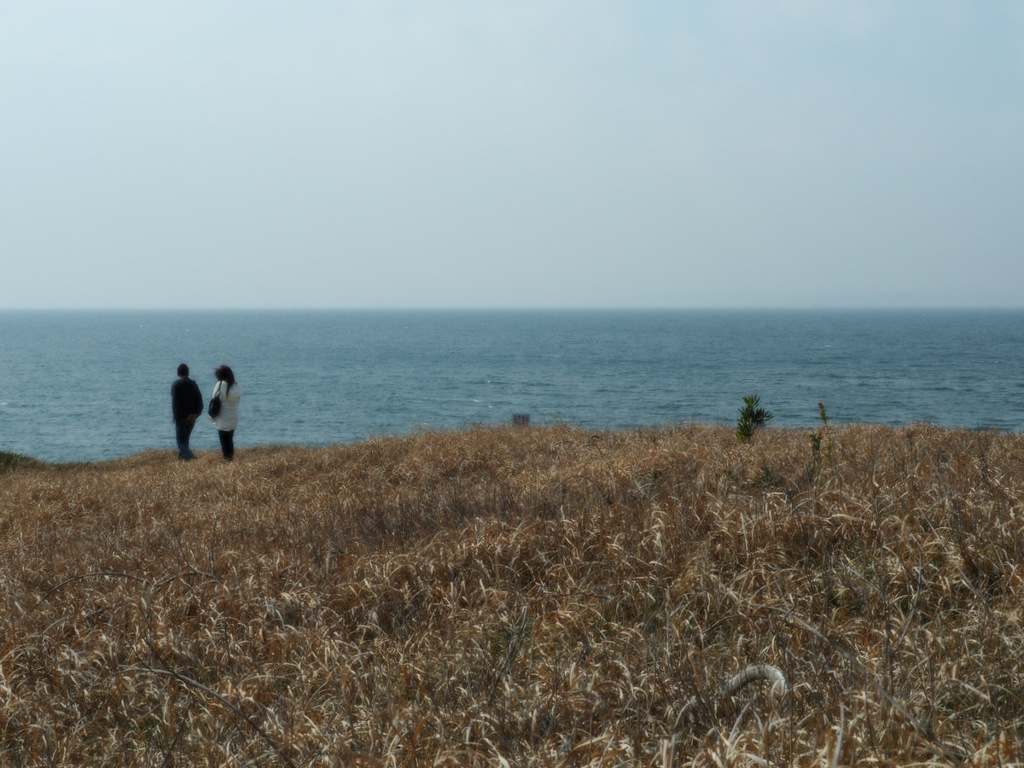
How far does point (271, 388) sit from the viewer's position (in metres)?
83.9


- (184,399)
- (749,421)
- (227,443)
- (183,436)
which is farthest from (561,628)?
(183,436)

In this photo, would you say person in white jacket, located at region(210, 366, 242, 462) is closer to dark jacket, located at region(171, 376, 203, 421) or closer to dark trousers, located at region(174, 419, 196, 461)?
dark jacket, located at region(171, 376, 203, 421)

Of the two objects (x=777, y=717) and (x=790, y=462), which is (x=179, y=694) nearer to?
(x=777, y=717)

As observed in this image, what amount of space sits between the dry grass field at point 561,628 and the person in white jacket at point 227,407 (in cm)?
710

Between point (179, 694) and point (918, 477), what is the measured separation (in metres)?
5.60

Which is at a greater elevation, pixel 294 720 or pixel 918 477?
pixel 918 477

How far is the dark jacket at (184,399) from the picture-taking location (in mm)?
16547

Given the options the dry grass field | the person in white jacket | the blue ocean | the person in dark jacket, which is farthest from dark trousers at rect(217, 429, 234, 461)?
the blue ocean

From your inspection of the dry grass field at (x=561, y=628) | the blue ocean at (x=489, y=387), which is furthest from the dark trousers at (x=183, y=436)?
the blue ocean at (x=489, y=387)

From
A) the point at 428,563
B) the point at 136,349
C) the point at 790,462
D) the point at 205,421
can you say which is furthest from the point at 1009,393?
the point at 136,349

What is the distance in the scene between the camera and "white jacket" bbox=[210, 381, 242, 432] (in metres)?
15.7

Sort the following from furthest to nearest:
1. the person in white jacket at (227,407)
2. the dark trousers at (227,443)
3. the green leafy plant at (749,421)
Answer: the dark trousers at (227,443)
the person in white jacket at (227,407)
the green leafy plant at (749,421)

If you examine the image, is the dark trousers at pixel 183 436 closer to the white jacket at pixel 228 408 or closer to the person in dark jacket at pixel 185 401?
the person in dark jacket at pixel 185 401

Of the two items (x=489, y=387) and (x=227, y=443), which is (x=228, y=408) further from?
(x=489, y=387)
